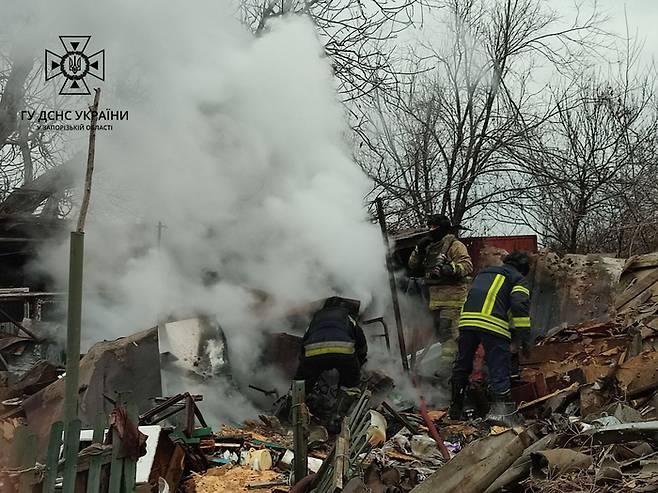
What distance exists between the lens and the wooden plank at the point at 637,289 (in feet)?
26.7

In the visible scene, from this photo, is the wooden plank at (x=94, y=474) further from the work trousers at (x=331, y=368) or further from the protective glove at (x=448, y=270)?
the protective glove at (x=448, y=270)

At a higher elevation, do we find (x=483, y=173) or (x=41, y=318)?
(x=483, y=173)

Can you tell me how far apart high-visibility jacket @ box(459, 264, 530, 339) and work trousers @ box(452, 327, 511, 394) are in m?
0.07

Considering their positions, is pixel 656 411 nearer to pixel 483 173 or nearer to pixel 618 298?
pixel 618 298

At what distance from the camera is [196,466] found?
5.24m

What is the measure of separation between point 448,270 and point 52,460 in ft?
20.1

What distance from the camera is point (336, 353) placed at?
640 cm

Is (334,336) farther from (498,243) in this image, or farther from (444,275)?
(498,243)

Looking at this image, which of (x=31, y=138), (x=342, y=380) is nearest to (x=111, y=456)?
(x=342, y=380)

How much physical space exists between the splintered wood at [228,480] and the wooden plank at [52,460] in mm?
2048

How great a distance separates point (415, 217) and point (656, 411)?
946 cm

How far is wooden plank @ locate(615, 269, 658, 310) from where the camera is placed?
8.14m

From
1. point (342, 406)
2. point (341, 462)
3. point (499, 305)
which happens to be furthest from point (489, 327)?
point (341, 462)

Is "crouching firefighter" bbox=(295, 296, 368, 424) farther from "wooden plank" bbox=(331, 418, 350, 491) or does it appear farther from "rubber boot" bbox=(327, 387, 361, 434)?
"wooden plank" bbox=(331, 418, 350, 491)
